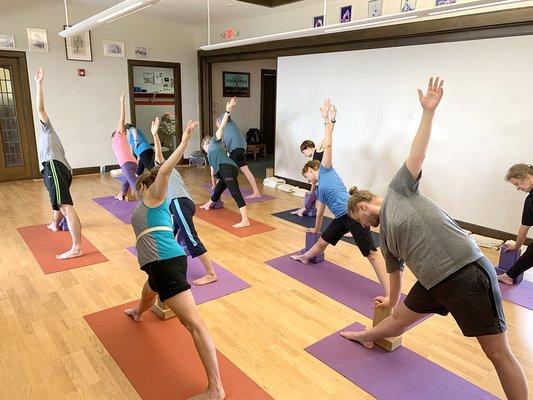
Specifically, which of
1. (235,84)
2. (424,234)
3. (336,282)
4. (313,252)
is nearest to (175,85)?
(235,84)

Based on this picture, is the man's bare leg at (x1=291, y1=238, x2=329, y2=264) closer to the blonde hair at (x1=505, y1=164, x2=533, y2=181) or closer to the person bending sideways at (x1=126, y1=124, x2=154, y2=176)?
the blonde hair at (x1=505, y1=164, x2=533, y2=181)

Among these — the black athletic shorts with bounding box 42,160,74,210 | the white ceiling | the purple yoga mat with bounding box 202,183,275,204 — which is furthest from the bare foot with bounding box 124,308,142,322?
the white ceiling

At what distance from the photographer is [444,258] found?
169cm

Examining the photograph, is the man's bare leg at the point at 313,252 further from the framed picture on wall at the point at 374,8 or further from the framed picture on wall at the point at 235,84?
the framed picture on wall at the point at 235,84

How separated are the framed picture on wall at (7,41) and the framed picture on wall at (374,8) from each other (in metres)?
5.60

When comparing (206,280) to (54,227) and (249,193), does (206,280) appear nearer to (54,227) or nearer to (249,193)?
(54,227)

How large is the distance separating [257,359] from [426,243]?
4.09 feet

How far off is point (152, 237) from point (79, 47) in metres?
6.42

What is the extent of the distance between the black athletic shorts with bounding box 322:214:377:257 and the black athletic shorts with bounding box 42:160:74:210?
Result: 2.38m

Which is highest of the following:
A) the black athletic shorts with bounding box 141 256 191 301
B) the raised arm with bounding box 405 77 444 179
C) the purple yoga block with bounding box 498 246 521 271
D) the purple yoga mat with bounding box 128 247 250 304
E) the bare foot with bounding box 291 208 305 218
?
the raised arm with bounding box 405 77 444 179

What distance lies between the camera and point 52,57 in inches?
267

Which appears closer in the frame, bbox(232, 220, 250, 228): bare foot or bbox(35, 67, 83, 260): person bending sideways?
bbox(35, 67, 83, 260): person bending sideways

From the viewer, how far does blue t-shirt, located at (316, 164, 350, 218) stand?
3.18m

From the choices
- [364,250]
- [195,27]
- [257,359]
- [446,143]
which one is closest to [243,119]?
[195,27]
